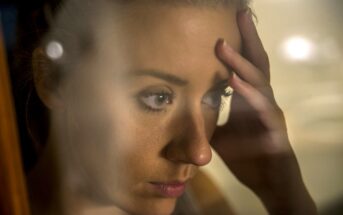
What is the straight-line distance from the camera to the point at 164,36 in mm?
516

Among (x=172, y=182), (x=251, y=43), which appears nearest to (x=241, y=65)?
(x=251, y=43)

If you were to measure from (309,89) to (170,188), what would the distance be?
0.21 metres

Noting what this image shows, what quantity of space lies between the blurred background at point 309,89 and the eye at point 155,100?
0.09m

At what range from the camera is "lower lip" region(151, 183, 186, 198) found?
555 mm

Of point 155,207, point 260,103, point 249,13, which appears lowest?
point 155,207

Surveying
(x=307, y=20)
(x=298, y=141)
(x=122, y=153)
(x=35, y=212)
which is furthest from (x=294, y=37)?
(x=35, y=212)

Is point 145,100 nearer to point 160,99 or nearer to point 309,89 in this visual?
point 160,99

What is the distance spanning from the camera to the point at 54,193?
543 mm

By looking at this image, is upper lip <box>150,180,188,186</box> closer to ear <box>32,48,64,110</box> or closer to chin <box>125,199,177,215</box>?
chin <box>125,199,177,215</box>

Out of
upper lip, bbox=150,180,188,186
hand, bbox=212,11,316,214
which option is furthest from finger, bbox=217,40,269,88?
upper lip, bbox=150,180,188,186

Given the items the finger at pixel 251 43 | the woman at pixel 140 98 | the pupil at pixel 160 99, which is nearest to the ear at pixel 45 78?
the woman at pixel 140 98

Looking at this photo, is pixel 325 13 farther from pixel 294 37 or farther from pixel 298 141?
pixel 298 141

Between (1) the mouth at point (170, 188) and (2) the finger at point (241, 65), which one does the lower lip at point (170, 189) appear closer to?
(1) the mouth at point (170, 188)

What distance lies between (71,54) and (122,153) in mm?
128
